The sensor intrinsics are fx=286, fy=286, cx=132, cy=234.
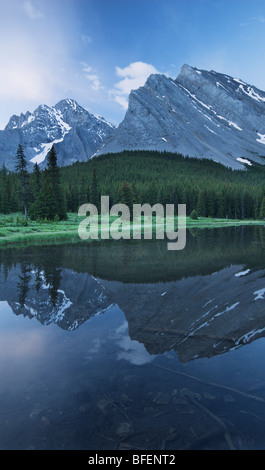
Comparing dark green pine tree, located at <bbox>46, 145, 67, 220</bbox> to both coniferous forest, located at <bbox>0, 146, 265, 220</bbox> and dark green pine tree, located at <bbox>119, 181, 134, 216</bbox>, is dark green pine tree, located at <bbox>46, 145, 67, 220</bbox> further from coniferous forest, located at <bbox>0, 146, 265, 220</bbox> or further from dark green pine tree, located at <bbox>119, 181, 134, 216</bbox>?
dark green pine tree, located at <bbox>119, 181, 134, 216</bbox>

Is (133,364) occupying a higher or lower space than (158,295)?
lower

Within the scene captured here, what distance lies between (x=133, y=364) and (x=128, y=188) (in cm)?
7401

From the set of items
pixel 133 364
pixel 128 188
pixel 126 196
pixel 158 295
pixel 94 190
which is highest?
pixel 94 190

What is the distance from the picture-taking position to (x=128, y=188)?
78875 mm

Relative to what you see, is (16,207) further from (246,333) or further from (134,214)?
(246,333)

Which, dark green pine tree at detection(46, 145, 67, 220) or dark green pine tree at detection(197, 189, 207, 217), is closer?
dark green pine tree at detection(46, 145, 67, 220)

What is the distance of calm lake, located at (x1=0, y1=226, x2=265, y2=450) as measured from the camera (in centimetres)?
452

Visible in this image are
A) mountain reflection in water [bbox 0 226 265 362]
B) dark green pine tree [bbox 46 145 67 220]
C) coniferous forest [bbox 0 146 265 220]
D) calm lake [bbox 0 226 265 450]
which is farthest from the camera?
coniferous forest [bbox 0 146 265 220]

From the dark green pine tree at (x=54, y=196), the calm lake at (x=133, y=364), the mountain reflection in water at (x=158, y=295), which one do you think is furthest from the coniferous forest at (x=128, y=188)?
the calm lake at (x=133, y=364)

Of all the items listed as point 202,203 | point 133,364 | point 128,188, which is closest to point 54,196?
point 128,188

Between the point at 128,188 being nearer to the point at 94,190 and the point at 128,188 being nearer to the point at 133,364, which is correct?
the point at 94,190

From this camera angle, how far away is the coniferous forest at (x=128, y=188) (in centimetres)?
5925

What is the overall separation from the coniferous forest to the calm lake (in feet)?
150

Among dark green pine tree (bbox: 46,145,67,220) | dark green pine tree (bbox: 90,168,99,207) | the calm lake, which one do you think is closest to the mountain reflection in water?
the calm lake
